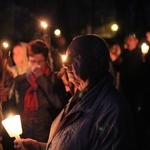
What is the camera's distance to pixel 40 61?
4.37 meters

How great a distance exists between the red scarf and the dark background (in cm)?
224

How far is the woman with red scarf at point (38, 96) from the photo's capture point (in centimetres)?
413

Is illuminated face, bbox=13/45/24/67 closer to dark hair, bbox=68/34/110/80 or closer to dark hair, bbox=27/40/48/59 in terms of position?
dark hair, bbox=27/40/48/59

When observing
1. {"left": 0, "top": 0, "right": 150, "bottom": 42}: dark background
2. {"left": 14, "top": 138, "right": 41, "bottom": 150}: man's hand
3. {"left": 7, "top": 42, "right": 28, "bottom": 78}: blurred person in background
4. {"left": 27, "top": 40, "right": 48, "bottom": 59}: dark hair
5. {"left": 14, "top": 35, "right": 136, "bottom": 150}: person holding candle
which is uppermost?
{"left": 0, "top": 0, "right": 150, "bottom": 42}: dark background

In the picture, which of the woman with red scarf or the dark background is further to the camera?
the dark background

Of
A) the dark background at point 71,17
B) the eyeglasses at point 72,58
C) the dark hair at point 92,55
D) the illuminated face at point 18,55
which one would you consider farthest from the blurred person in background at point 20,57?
the dark hair at point 92,55

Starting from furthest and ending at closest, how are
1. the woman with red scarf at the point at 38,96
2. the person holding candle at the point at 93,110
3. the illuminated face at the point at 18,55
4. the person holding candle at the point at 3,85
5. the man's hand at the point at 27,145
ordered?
the illuminated face at the point at 18,55
the woman with red scarf at the point at 38,96
the person holding candle at the point at 3,85
the man's hand at the point at 27,145
the person holding candle at the point at 93,110

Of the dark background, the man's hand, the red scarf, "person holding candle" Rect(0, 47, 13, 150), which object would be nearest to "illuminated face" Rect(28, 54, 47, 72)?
the red scarf

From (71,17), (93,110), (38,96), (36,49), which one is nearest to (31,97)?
(38,96)

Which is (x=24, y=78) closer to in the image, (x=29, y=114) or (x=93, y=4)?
(x=29, y=114)

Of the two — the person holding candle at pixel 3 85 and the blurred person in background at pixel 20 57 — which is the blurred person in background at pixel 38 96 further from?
the blurred person in background at pixel 20 57

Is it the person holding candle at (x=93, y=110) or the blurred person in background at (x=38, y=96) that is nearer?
the person holding candle at (x=93, y=110)

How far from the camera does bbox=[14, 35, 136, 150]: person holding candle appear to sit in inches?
91.0

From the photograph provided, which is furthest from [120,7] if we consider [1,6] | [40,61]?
[40,61]
